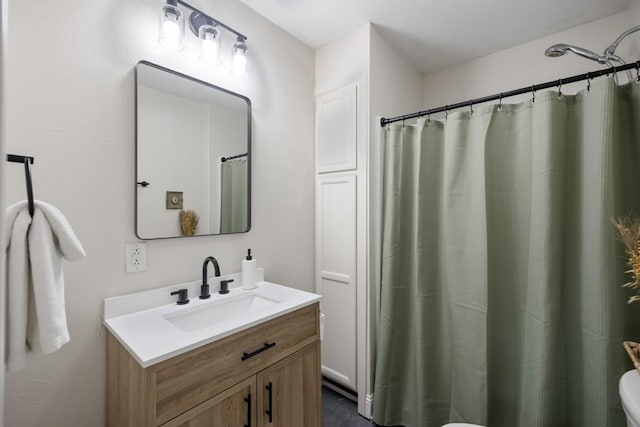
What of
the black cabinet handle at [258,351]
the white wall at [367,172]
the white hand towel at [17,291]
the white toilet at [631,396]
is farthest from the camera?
the white wall at [367,172]

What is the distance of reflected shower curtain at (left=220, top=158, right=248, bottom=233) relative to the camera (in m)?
1.57

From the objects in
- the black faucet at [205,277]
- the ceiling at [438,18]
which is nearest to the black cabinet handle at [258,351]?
the black faucet at [205,277]

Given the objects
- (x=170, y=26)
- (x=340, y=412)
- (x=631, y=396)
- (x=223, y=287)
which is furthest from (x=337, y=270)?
(x=170, y=26)

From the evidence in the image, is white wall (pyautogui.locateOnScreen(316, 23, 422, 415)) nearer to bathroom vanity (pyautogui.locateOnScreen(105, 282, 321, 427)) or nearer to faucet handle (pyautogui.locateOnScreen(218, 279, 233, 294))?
bathroom vanity (pyautogui.locateOnScreen(105, 282, 321, 427))

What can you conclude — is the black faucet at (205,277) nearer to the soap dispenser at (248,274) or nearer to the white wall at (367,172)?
the soap dispenser at (248,274)

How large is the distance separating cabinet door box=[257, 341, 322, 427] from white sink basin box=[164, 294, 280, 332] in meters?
0.27

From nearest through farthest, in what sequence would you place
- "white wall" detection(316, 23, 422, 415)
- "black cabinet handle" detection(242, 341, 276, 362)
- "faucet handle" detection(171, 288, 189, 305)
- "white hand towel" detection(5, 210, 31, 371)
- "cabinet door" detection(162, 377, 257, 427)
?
"white hand towel" detection(5, 210, 31, 371) < "cabinet door" detection(162, 377, 257, 427) < "black cabinet handle" detection(242, 341, 276, 362) < "faucet handle" detection(171, 288, 189, 305) < "white wall" detection(316, 23, 422, 415)

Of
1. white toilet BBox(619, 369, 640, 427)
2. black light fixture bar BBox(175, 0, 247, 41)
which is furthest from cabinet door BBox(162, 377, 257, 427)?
black light fixture bar BBox(175, 0, 247, 41)

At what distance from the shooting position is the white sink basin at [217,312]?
1.27 meters

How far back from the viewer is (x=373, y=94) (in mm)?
1835

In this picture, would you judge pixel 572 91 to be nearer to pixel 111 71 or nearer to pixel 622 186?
pixel 622 186

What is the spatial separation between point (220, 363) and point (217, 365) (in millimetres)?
12

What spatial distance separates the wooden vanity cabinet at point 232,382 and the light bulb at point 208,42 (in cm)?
135

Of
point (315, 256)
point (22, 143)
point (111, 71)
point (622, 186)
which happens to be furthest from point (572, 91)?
point (22, 143)
